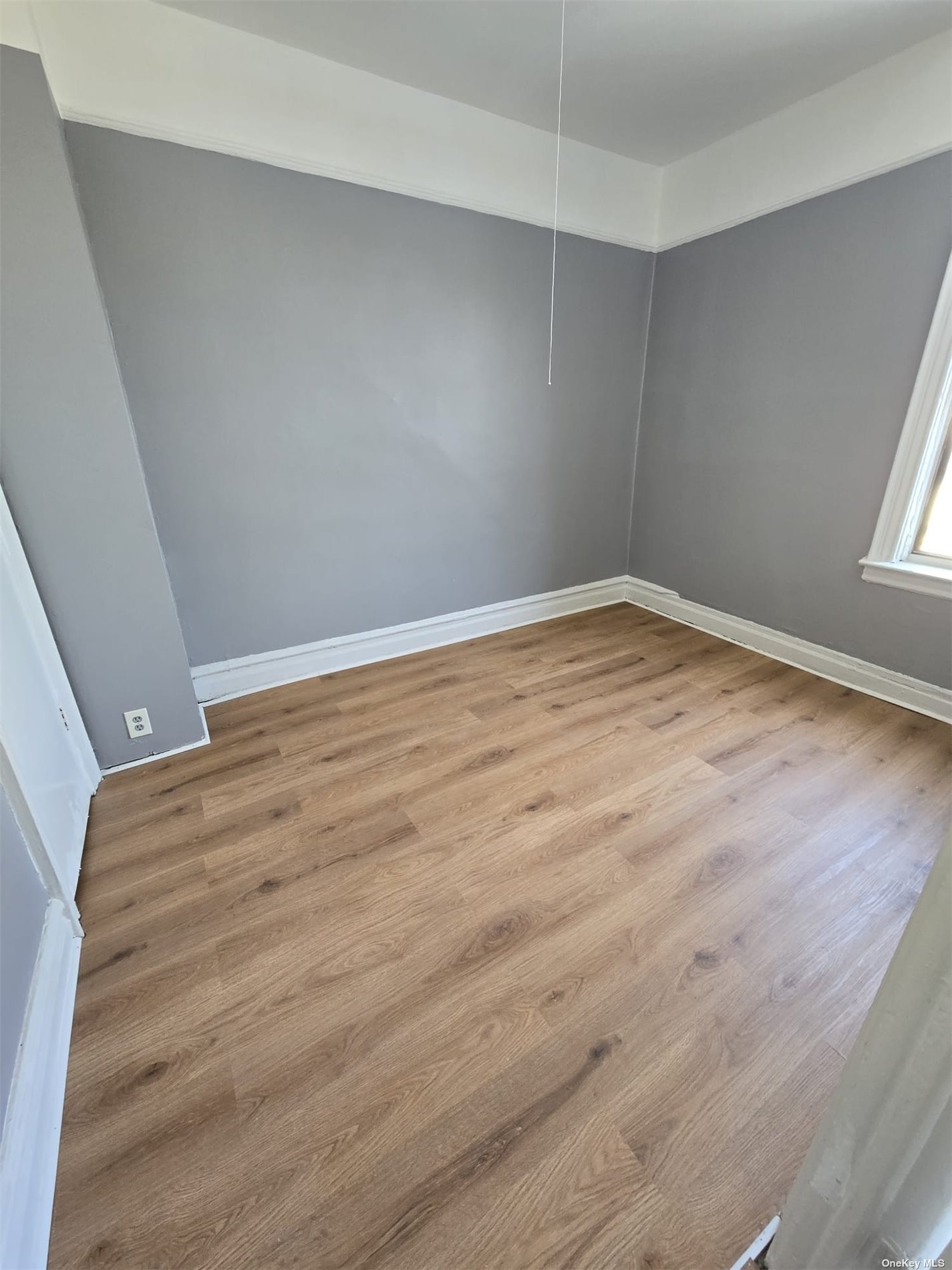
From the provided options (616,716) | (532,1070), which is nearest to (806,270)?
(616,716)

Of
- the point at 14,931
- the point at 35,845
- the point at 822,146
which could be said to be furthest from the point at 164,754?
the point at 822,146

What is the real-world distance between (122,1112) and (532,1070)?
817 mm

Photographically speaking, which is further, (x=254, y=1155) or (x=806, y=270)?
(x=806, y=270)

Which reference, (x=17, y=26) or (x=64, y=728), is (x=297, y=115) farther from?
(x=64, y=728)

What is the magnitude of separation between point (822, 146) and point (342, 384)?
2.31 m

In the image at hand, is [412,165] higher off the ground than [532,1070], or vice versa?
[412,165]

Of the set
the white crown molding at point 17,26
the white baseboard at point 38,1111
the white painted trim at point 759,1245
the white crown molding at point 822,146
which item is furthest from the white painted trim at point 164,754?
the white crown molding at point 822,146

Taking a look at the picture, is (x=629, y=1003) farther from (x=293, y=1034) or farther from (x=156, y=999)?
(x=156, y=999)

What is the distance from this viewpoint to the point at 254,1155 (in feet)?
3.17

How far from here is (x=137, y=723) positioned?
200 centimetres

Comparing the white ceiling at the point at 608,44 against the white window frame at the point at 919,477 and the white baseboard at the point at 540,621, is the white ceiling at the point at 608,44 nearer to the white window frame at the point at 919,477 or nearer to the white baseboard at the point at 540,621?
the white window frame at the point at 919,477

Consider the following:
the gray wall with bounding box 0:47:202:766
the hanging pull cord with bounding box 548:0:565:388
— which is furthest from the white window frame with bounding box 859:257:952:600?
the gray wall with bounding box 0:47:202:766

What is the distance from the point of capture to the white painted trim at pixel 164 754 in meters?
2.01

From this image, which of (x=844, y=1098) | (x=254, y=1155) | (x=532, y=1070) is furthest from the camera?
(x=532, y=1070)
